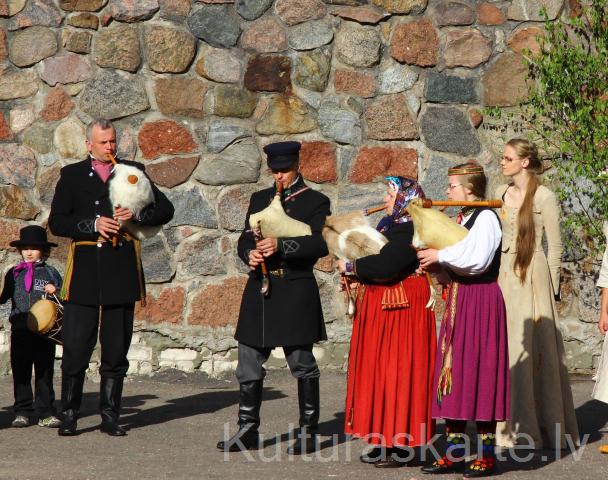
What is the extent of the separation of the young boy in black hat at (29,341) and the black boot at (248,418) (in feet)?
4.71

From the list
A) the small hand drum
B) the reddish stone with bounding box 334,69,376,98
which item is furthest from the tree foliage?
the small hand drum

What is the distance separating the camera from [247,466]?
6.05m

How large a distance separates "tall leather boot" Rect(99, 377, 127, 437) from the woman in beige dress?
7.03 ft

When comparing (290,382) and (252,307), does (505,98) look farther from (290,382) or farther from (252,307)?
(252,307)

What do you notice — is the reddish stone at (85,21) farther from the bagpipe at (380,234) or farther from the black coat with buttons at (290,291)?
the bagpipe at (380,234)

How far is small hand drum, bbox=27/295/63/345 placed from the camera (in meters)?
7.21

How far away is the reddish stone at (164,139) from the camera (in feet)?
29.4

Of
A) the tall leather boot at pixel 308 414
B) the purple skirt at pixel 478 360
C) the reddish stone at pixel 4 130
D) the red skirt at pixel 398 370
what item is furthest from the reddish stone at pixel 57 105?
the purple skirt at pixel 478 360

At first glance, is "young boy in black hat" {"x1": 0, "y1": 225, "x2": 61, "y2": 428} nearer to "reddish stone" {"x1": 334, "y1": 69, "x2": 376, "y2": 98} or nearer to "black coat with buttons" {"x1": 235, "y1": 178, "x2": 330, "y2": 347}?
"black coat with buttons" {"x1": 235, "y1": 178, "x2": 330, "y2": 347}

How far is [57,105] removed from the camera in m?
8.95

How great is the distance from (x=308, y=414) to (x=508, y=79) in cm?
354

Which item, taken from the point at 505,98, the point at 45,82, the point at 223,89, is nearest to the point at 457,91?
→ the point at 505,98

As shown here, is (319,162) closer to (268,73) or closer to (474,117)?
(268,73)

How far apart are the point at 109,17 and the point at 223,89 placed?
97 centimetres
